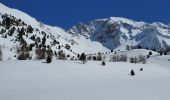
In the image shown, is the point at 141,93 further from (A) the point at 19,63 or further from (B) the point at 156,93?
(A) the point at 19,63

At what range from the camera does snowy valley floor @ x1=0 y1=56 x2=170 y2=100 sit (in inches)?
2896

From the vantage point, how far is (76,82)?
105m

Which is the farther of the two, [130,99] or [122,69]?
[122,69]

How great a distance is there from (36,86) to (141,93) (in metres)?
28.1

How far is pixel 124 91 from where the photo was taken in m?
79.7

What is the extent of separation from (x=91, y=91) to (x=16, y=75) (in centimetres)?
3707

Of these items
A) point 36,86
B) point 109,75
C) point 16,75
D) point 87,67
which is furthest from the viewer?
point 87,67

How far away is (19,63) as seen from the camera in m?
132

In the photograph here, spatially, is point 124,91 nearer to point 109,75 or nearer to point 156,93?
point 156,93

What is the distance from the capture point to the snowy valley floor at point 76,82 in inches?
2896

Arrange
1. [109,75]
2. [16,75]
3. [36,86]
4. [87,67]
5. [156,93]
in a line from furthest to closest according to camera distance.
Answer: [87,67] < [109,75] < [16,75] < [36,86] < [156,93]

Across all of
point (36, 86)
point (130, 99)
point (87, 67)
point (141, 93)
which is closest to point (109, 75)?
point (87, 67)

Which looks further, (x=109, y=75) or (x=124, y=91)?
(x=109, y=75)

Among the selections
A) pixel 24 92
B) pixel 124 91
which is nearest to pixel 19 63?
pixel 24 92
